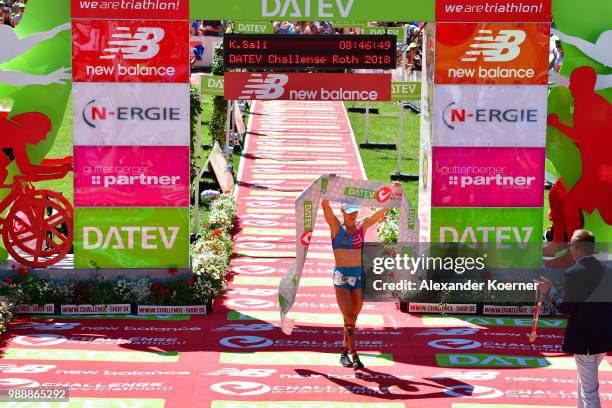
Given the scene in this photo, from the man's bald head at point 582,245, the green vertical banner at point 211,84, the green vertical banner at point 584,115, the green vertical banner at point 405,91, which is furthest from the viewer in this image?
the green vertical banner at point 211,84

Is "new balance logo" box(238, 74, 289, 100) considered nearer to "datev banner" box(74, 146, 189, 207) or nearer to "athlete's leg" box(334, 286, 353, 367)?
"datev banner" box(74, 146, 189, 207)

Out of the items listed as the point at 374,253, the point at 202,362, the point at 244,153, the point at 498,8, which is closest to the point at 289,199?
the point at 244,153

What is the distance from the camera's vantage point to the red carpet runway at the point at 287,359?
44.5ft

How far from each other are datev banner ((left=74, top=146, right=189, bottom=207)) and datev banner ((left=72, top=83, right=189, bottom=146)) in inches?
5.6

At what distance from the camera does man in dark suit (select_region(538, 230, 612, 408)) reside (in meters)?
11.6

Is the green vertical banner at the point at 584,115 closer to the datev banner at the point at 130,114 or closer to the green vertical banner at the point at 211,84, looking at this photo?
the datev banner at the point at 130,114

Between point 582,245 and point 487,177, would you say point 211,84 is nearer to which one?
point 487,177

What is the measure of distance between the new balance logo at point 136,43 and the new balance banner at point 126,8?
0.21 m

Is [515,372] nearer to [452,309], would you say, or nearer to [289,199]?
[452,309]

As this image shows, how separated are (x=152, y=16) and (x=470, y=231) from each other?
6.08 meters

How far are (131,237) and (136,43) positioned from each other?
10.0 feet

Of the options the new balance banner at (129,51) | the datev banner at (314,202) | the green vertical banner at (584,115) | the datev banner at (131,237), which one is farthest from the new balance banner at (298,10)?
the datev banner at (131,237)

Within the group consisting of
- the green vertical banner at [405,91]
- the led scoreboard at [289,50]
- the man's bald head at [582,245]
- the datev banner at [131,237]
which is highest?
the led scoreboard at [289,50]

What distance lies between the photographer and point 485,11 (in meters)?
17.6
